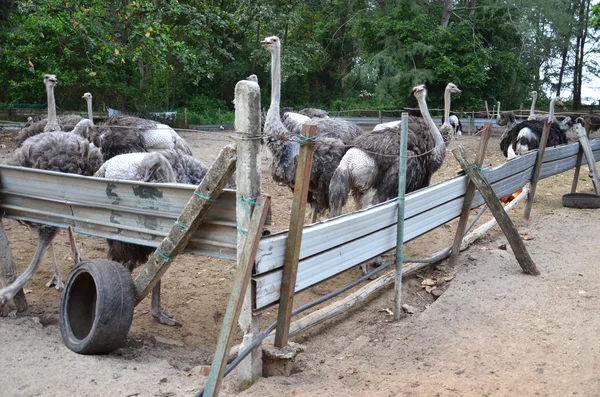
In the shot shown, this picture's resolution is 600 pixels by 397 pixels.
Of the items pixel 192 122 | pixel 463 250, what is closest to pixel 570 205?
pixel 463 250

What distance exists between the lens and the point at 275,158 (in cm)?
684

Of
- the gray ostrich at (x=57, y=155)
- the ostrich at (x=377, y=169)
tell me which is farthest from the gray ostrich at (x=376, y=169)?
the gray ostrich at (x=57, y=155)

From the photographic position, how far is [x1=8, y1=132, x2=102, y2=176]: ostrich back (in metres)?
5.43

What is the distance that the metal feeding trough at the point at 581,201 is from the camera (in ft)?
28.2

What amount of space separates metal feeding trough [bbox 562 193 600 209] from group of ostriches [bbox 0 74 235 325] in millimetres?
5357

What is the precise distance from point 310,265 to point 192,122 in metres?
20.2

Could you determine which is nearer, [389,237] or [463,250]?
[389,237]

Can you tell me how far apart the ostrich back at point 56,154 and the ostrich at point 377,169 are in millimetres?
2382

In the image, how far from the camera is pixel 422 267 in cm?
605

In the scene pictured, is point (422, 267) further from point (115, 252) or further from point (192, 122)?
point (192, 122)

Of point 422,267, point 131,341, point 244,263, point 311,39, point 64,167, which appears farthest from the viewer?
point 311,39

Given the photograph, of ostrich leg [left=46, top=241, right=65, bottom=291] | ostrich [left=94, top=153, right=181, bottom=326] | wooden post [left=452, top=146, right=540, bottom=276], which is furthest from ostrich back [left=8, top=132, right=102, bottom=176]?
wooden post [left=452, top=146, right=540, bottom=276]

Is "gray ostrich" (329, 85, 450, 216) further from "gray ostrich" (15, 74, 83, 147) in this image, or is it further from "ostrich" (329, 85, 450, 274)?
"gray ostrich" (15, 74, 83, 147)

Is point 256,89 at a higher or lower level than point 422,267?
higher
